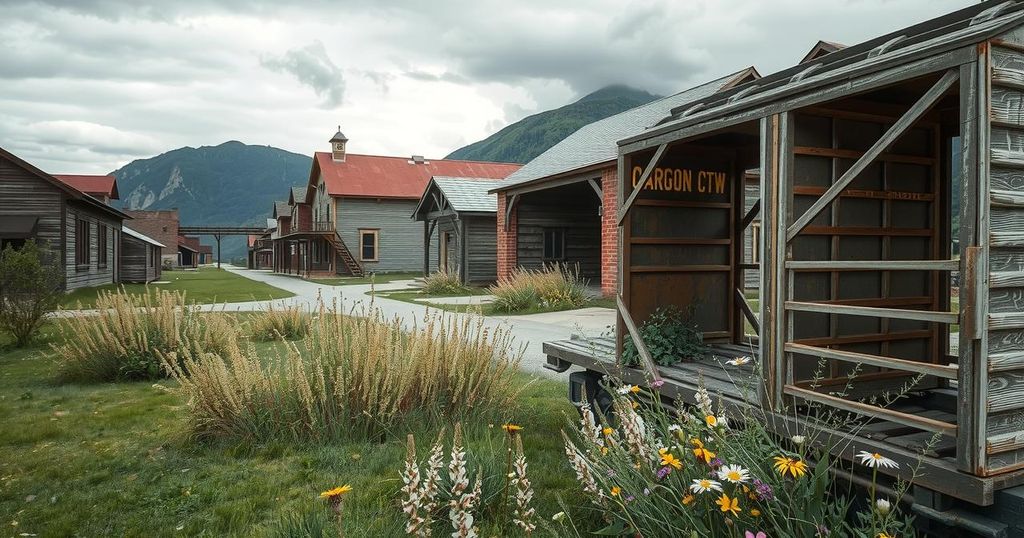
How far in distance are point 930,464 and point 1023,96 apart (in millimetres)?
1544

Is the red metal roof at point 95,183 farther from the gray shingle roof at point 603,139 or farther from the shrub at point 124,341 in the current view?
the shrub at point 124,341

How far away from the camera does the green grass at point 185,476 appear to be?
3807 millimetres

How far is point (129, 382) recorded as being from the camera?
8.20 m

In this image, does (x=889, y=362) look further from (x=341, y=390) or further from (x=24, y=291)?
(x=24, y=291)

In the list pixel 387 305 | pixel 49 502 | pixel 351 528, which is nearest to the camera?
pixel 351 528

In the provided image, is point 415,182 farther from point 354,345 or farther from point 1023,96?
point 1023,96

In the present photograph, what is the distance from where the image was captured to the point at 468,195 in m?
26.8

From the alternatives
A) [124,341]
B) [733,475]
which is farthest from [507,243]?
[733,475]

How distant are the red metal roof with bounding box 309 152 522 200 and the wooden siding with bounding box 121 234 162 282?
10.9m

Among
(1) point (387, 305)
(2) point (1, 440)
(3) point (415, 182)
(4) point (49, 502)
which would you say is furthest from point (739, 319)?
(3) point (415, 182)

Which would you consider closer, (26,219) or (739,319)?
(739,319)

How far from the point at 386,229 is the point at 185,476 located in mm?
39517

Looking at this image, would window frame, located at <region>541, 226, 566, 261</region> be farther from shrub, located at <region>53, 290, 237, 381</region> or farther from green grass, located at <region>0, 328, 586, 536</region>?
green grass, located at <region>0, 328, 586, 536</region>

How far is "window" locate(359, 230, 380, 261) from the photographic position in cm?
4256
